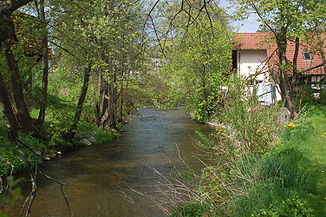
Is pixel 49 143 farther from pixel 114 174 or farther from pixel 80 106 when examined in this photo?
pixel 114 174

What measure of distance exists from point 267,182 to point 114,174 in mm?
7180

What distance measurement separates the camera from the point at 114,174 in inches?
455

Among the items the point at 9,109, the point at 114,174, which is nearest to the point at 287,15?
the point at 114,174

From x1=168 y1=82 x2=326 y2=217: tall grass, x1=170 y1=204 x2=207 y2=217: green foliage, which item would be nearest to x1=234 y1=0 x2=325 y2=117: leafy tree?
x1=168 y1=82 x2=326 y2=217: tall grass

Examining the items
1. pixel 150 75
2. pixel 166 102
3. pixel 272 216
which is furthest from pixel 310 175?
pixel 166 102

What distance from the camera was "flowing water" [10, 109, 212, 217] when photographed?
8.33 meters

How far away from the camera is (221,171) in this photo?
6824 mm

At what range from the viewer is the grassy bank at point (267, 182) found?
14.9 feet

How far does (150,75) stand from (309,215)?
18.5 meters

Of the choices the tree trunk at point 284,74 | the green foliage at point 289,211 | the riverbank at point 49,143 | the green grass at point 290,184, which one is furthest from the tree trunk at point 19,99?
the green foliage at point 289,211

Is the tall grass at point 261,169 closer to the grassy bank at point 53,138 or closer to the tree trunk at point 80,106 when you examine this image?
the grassy bank at point 53,138

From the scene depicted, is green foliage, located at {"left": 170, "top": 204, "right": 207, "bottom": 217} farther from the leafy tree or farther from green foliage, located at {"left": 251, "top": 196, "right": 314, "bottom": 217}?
the leafy tree

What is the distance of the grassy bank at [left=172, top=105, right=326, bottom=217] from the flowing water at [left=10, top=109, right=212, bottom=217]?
121cm

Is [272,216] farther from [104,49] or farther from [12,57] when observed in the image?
[104,49]
